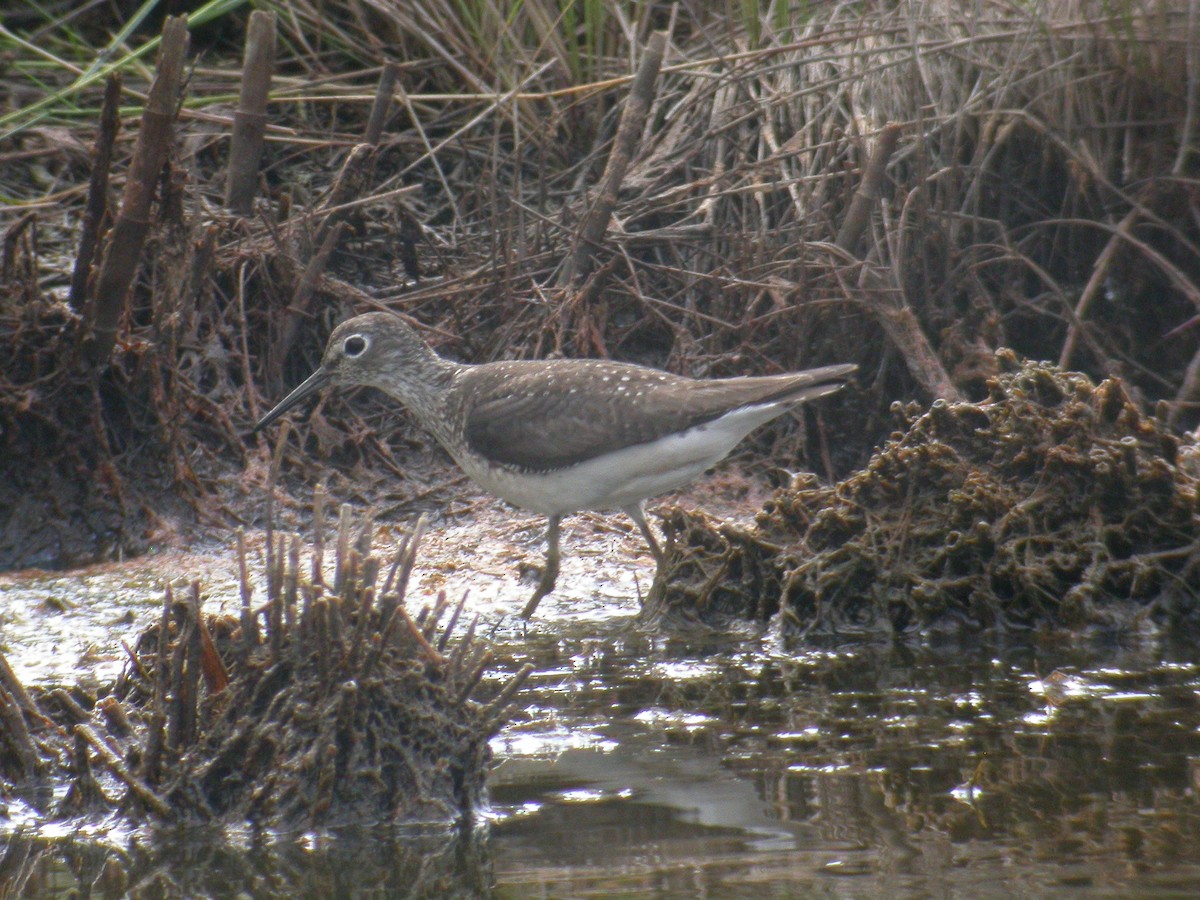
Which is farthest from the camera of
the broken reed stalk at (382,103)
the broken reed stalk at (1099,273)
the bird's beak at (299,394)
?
the broken reed stalk at (382,103)

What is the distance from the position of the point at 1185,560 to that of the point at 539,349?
11.1 feet

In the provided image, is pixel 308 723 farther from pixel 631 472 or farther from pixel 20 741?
pixel 631 472

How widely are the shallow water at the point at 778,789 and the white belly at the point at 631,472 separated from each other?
74 centimetres

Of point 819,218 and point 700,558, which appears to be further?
point 819,218

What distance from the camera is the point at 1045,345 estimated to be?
24.7 ft

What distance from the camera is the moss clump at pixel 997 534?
215 inches

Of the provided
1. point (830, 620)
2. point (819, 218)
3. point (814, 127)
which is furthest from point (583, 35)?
point (830, 620)

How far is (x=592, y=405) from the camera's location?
6117mm

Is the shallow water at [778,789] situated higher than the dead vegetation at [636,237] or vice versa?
the dead vegetation at [636,237]

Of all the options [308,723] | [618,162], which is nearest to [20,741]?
[308,723]

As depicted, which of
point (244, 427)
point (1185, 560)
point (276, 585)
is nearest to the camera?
point (276, 585)

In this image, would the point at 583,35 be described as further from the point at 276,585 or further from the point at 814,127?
the point at 276,585

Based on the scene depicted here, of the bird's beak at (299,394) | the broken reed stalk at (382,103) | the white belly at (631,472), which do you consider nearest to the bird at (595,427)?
the white belly at (631,472)

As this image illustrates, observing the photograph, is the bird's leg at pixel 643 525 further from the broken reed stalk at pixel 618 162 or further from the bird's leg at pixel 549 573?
the broken reed stalk at pixel 618 162
